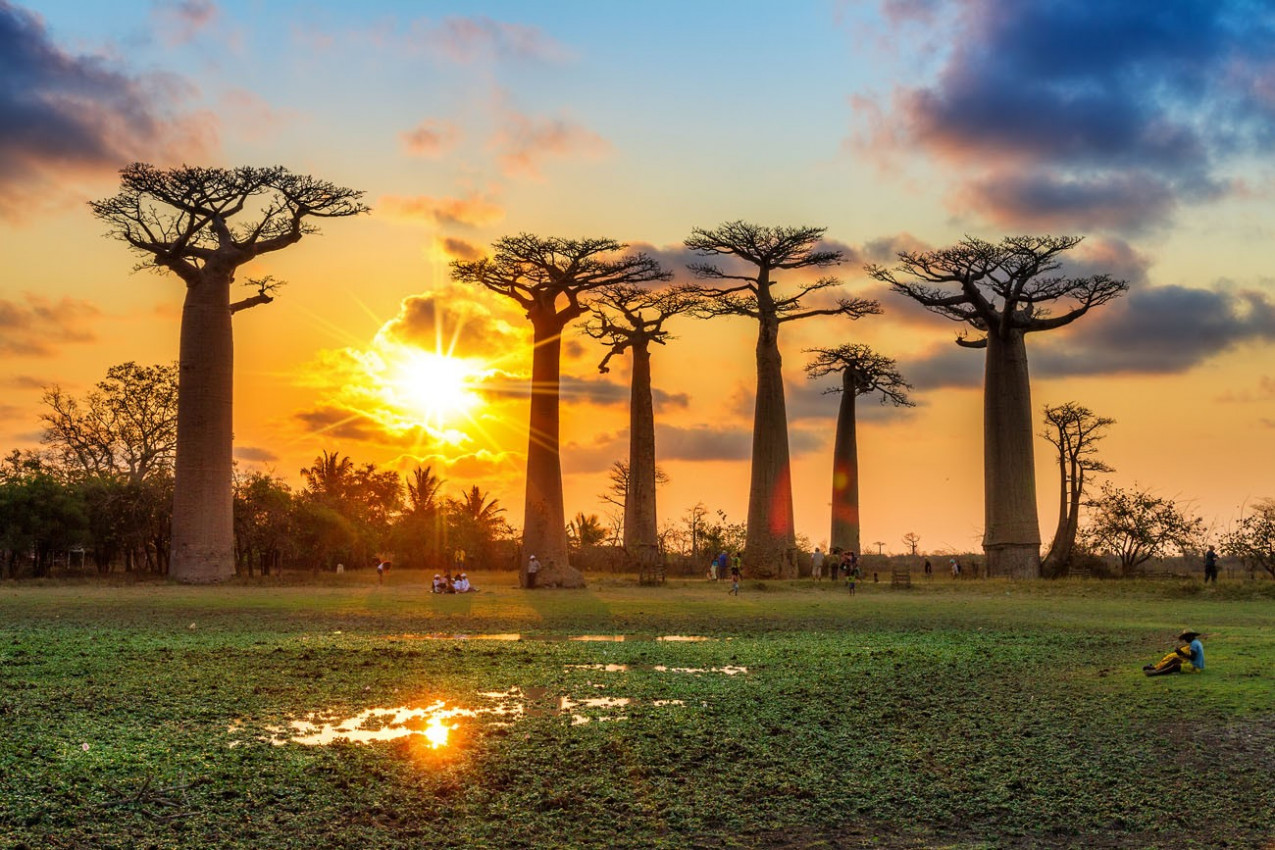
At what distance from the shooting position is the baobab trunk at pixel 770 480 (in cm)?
4328

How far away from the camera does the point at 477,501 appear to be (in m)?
64.9

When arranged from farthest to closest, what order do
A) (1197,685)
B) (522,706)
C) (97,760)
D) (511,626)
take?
(511,626)
(1197,685)
(522,706)
(97,760)

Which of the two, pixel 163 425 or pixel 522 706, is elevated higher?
pixel 163 425

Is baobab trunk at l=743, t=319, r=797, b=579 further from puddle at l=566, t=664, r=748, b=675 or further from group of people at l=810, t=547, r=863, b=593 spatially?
puddle at l=566, t=664, r=748, b=675

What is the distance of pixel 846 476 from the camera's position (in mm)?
50906

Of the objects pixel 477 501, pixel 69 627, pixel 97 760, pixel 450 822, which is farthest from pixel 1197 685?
pixel 477 501

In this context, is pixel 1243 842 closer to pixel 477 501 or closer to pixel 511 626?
pixel 511 626

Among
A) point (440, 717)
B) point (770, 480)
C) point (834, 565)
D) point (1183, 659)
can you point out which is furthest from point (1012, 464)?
point (440, 717)

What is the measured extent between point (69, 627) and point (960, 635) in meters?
13.5

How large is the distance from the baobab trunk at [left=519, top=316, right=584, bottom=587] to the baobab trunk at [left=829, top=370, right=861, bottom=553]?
689 inches

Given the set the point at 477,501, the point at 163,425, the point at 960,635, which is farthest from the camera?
the point at 477,501

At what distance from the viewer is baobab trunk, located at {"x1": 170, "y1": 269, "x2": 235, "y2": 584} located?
34531mm

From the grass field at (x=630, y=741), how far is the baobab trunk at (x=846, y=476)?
3276 centimetres

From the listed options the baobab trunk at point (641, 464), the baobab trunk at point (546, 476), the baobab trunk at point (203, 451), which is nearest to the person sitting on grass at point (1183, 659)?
the baobab trunk at point (546, 476)
